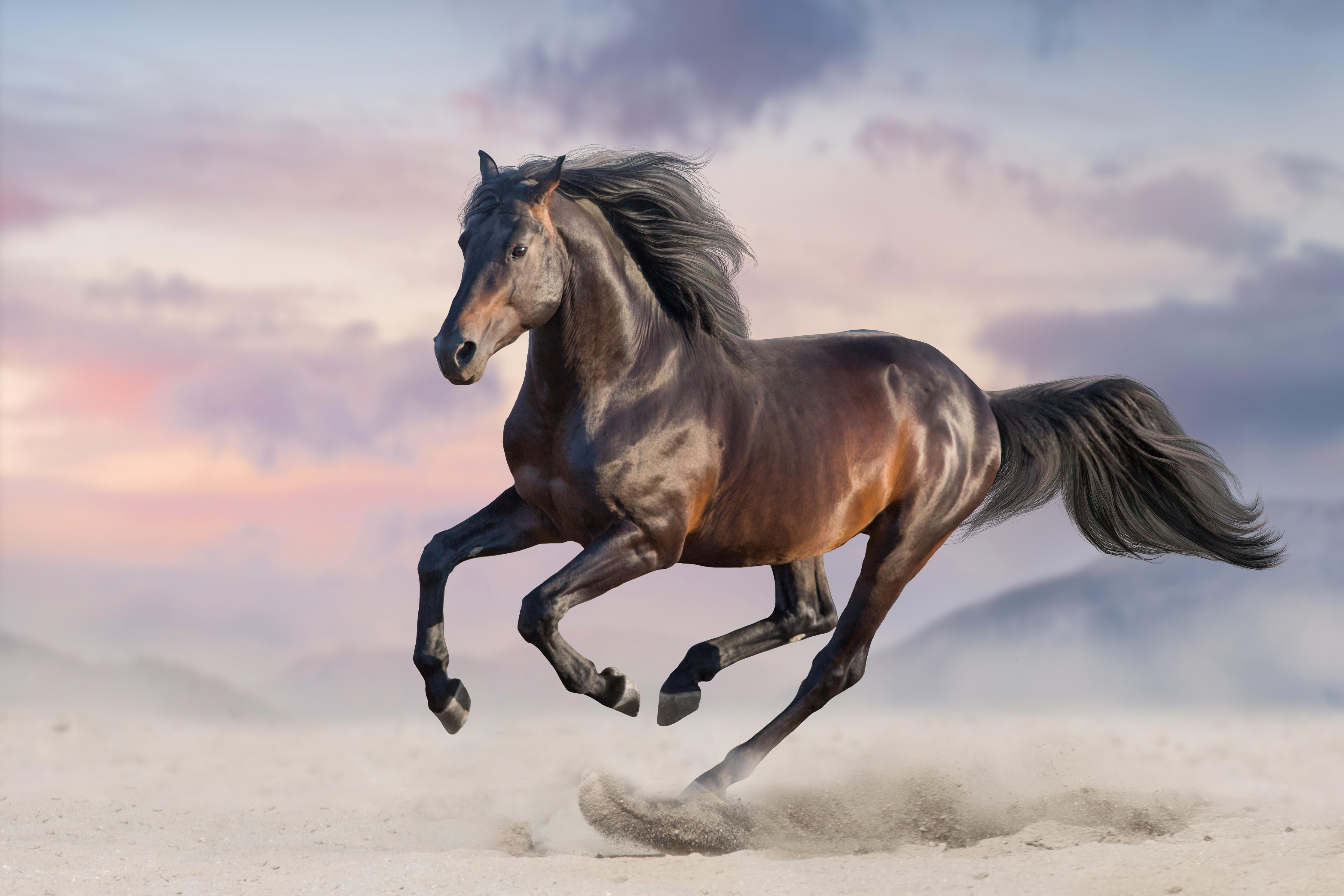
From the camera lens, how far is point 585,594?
5324 mm

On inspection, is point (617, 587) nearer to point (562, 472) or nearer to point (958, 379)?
point (562, 472)

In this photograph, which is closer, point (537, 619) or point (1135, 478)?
point (537, 619)

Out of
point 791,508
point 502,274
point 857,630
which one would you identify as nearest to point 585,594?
point 791,508

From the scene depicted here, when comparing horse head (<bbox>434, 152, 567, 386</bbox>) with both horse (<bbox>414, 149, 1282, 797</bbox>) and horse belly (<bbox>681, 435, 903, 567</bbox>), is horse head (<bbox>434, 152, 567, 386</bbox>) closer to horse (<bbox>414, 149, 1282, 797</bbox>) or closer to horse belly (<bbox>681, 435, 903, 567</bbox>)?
horse (<bbox>414, 149, 1282, 797</bbox>)

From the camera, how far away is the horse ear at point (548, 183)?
5238 mm

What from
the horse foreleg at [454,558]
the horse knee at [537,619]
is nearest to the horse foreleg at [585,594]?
the horse knee at [537,619]

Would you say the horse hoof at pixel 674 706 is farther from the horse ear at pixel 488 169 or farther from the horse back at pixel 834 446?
the horse ear at pixel 488 169

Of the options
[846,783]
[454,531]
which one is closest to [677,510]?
[454,531]

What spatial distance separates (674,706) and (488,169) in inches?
105

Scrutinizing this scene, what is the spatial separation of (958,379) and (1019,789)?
2.39 metres

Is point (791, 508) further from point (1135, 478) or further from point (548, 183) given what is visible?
point (1135, 478)

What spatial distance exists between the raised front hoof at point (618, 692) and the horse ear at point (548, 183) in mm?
2031

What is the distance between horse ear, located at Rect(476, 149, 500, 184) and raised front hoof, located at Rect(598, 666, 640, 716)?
7.11ft

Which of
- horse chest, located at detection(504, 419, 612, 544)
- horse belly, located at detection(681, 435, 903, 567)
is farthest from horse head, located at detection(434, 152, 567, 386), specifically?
horse belly, located at detection(681, 435, 903, 567)
